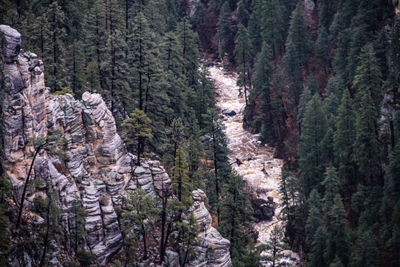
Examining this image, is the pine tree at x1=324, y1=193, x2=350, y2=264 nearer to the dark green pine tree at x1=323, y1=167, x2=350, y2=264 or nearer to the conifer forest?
the dark green pine tree at x1=323, y1=167, x2=350, y2=264

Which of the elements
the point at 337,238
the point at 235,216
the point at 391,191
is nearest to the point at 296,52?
the point at 391,191

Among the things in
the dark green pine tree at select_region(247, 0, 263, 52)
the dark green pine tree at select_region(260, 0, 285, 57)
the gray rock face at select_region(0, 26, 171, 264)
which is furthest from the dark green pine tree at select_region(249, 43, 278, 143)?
the gray rock face at select_region(0, 26, 171, 264)

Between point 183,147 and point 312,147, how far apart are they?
22.3 m

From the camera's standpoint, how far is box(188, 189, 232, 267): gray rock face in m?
43.9

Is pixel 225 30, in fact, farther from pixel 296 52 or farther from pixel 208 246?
pixel 208 246

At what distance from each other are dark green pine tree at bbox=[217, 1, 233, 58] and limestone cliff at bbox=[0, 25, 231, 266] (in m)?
62.2

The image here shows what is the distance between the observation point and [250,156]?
7531cm

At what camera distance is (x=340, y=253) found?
51.3 meters

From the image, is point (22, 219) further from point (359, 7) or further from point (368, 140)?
point (359, 7)

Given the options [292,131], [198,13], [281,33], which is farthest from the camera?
[198,13]

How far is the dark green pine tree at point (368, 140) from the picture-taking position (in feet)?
183

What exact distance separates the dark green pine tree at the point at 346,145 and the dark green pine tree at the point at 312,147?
3.08 m

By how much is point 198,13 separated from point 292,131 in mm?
49294

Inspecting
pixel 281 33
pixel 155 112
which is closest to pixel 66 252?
pixel 155 112
